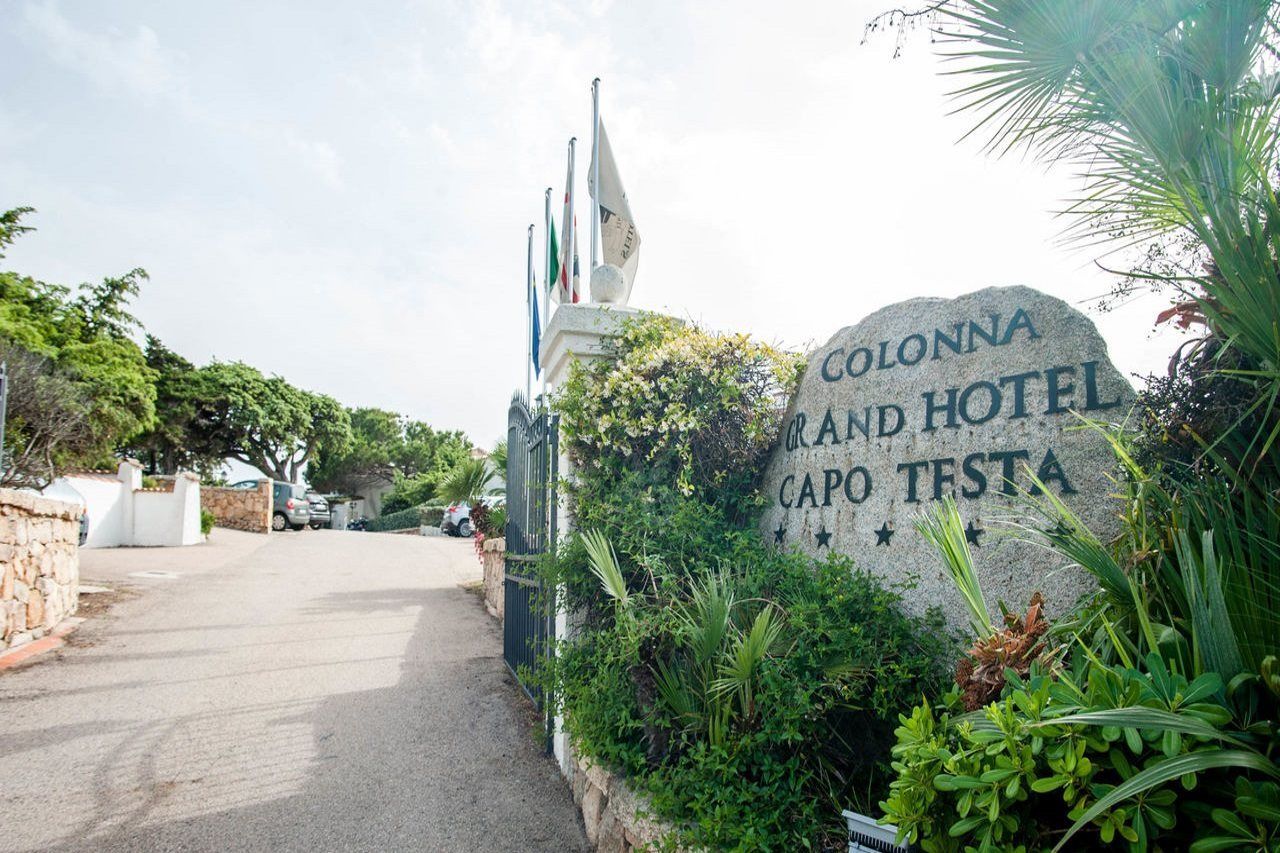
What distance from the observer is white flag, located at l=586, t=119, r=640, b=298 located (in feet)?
23.4

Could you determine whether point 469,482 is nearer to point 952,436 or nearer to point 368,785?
point 368,785

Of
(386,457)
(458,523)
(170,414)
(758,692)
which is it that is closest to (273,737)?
(758,692)

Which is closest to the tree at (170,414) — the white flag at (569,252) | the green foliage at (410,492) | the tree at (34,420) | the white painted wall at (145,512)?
the green foliage at (410,492)

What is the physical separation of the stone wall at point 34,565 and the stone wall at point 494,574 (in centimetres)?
457

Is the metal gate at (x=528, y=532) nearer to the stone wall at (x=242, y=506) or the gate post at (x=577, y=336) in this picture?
the gate post at (x=577, y=336)

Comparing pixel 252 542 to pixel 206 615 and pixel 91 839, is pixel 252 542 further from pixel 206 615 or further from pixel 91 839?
pixel 91 839

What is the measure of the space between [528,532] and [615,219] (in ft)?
11.2

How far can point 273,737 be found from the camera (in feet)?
15.5

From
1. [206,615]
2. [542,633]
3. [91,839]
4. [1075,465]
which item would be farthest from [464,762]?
[206,615]

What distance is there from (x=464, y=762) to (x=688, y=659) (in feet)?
7.11

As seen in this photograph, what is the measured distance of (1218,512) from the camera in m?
1.79

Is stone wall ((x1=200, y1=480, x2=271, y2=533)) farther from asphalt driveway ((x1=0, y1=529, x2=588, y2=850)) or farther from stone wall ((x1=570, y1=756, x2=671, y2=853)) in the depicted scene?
stone wall ((x1=570, y1=756, x2=671, y2=853))

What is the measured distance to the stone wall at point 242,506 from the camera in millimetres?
20953

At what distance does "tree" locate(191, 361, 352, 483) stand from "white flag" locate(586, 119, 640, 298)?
97.2 feet
